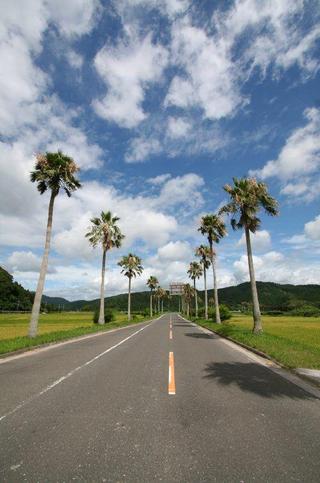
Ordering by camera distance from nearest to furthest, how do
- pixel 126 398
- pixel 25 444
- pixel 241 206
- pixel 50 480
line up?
pixel 50 480, pixel 25 444, pixel 126 398, pixel 241 206

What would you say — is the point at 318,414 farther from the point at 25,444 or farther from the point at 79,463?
the point at 25,444

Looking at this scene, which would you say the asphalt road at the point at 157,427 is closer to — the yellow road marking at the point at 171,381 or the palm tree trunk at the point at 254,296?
the yellow road marking at the point at 171,381

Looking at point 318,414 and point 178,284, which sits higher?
point 178,284

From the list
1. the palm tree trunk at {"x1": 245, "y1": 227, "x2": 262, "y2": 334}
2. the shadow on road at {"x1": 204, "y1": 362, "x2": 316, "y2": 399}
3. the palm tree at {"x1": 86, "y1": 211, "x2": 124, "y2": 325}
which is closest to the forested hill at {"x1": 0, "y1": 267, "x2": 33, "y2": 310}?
the palm tree at {"x1": 86, "y1": 211, "x2": 124, "y2": 325}

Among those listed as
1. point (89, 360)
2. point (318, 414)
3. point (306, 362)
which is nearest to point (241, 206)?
point (306, 362)

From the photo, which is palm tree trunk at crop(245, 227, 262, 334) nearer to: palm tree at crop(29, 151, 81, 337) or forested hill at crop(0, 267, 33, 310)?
palm tree at crop(29, 151, 81, 337)

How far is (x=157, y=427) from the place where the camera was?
528cm

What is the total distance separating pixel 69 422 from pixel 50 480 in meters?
1.90

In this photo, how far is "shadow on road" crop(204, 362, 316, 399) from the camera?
752cm

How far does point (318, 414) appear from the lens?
6.05 meters

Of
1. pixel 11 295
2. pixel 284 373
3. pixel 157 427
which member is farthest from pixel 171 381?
pixel 11 295

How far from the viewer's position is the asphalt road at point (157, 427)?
12.8ft

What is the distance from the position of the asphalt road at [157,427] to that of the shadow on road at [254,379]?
3 cm

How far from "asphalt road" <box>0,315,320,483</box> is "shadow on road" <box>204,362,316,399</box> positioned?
3 cm
